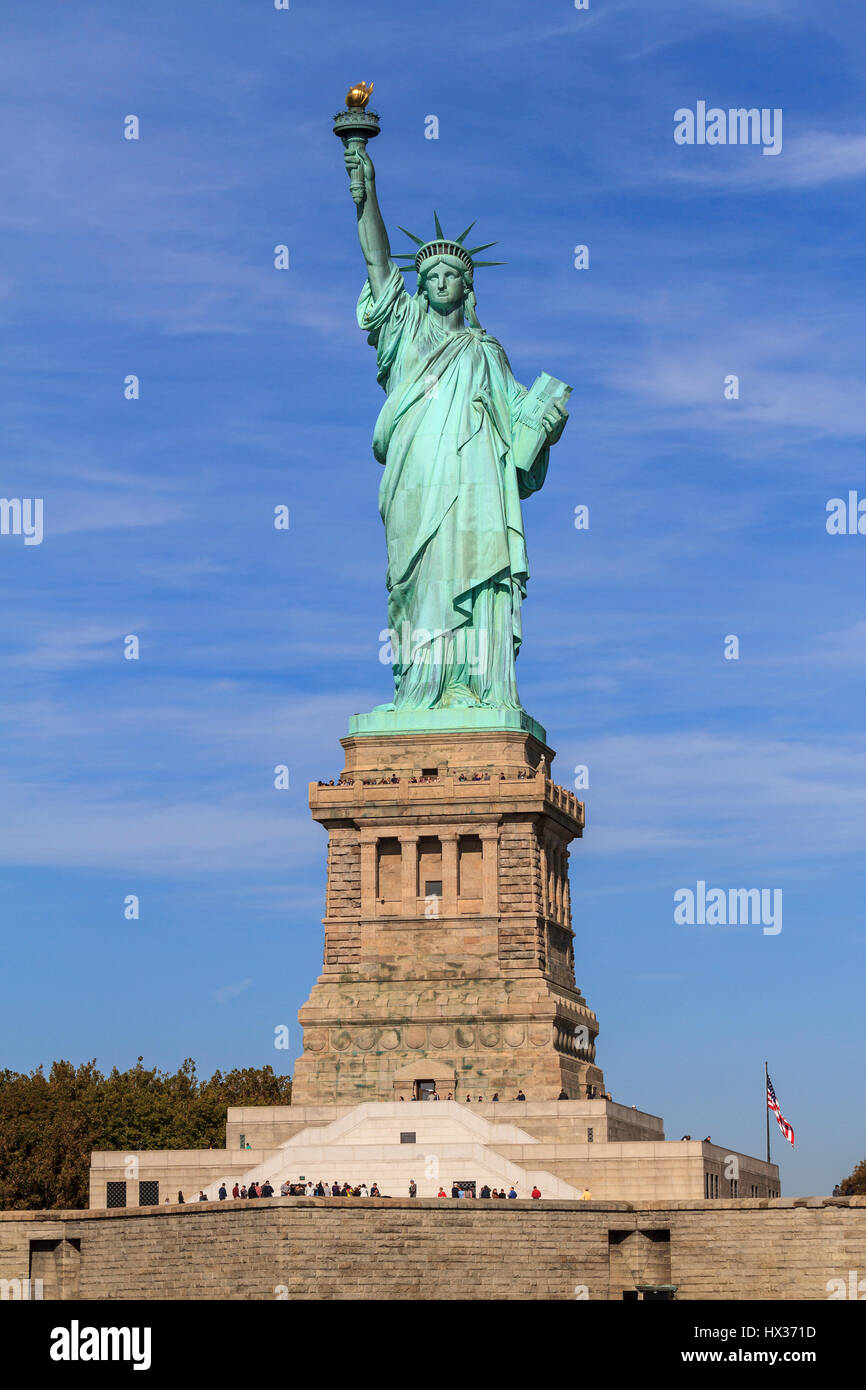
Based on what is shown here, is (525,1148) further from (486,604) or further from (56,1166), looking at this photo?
(56,1166)

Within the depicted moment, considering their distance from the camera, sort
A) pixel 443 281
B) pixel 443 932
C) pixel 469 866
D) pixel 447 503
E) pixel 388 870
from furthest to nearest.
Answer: pixel 443 281, pixel 447 503, pixel 388 870, pixel 469 866, pixel 443 932

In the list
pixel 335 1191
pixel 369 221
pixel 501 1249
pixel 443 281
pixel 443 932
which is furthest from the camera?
pixel 443 281

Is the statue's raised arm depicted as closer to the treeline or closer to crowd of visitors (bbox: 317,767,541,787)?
crowd of visitors (bbox: 317,767,541,787)

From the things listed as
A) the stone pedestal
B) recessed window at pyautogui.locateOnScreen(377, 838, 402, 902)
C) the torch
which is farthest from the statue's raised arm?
recessed window at pyautogui.locateOnScreen(377, 838, 402, 902)

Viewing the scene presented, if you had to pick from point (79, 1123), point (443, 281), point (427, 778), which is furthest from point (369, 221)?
point (79, 1123)

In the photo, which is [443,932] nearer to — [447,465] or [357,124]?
[447,465]

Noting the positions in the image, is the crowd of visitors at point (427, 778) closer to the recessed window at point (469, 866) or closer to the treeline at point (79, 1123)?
the recessed window at point (469, 866)
